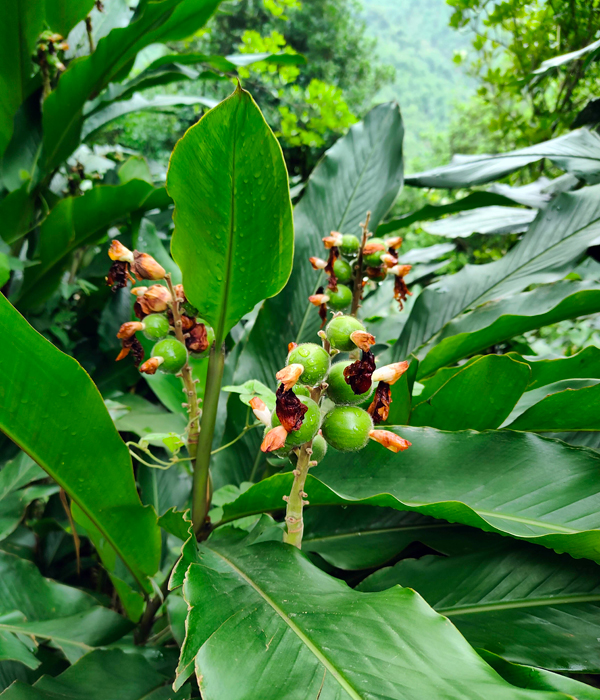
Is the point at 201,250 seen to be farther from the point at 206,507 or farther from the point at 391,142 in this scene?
the point at 391,142

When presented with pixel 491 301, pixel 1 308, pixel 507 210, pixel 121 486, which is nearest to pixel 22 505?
pixel 121 486

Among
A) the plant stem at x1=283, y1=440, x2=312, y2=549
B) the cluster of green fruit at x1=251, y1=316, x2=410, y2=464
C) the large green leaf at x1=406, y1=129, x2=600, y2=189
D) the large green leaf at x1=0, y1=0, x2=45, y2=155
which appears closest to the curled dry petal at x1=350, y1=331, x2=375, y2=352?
the cluster of green fruit at x1=251, y1=316, x2=410, y2=464

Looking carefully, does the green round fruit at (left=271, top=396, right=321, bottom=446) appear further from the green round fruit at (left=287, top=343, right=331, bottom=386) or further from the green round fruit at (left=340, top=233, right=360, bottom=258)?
the green round fruit at (left=340, top=233, right=360, bottom=258)

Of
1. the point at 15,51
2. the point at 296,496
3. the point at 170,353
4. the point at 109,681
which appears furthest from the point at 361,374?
the point at 15,51

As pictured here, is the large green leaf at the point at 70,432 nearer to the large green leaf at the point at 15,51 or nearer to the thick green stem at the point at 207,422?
the thick green stem at the point at 207,422

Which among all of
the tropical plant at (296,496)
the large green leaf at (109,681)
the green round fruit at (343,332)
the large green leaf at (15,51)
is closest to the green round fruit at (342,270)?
the tropical plant at (296,496)

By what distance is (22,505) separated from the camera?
82 cm

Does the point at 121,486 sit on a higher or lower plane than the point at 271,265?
lower

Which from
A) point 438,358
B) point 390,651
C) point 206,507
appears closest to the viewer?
point 390,651

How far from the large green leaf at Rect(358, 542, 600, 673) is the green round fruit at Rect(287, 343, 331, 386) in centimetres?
31

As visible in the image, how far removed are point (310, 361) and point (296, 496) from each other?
0.15 m

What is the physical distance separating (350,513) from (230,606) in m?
0.26

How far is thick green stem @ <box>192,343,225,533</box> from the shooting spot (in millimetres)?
569

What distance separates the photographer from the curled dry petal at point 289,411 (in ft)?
1.30
